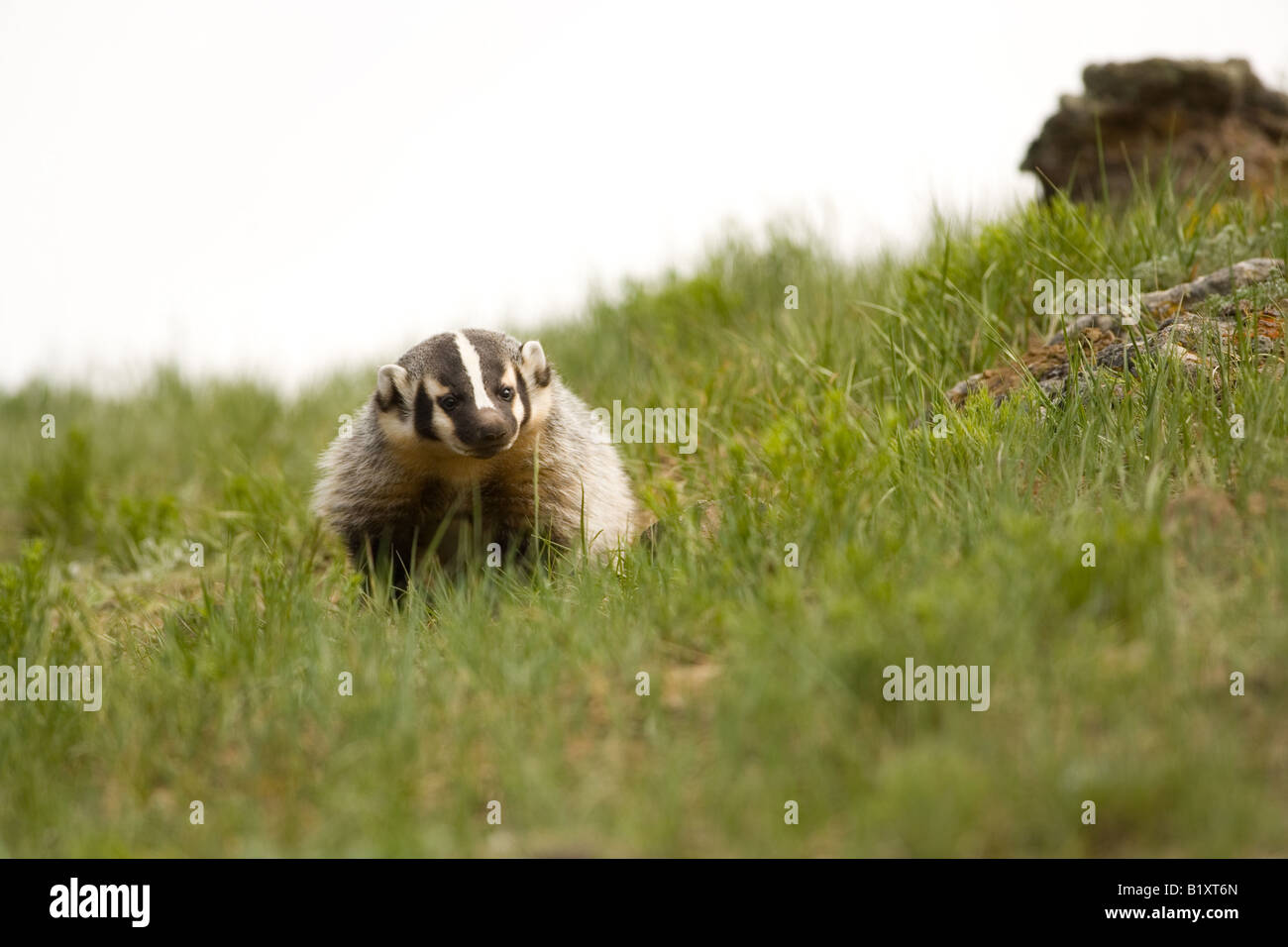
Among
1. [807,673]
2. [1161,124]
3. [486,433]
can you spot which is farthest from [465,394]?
[1161,124]

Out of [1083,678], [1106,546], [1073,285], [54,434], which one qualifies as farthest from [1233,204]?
[54,434]

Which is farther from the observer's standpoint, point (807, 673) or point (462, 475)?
point (462, 475)

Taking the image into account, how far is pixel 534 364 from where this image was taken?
17.3 ft

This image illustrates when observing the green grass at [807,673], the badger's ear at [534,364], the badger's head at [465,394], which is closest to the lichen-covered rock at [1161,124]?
the green grass at [807,673]

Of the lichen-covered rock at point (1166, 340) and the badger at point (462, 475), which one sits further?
the badger at point (462, 475)

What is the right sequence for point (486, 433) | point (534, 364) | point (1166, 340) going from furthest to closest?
point (534, 364)
point (486, 433)
point (1166, 340)

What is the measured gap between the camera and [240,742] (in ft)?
10.9

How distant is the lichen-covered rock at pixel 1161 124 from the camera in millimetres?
6746

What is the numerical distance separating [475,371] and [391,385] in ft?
1.59

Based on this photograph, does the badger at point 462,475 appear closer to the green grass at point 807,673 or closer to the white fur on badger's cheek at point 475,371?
the white fur on badger's cheek at point 475,371

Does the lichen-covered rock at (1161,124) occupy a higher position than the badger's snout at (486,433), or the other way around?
the lichen-covered rock at (1161,124)

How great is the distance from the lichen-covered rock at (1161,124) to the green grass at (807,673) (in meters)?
1.55

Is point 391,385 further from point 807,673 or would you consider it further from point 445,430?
point 807,673
